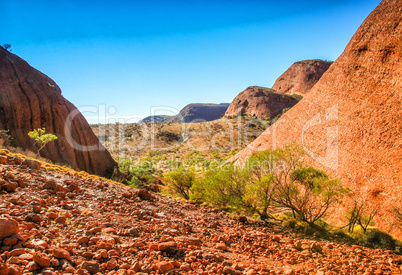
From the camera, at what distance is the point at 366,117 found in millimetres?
13539

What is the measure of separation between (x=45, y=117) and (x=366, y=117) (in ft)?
89.7

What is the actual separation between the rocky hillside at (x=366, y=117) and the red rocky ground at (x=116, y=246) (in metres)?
4.91

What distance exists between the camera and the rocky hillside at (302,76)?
83562 millimetres

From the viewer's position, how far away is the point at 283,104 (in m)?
76.2

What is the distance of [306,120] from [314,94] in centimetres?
280

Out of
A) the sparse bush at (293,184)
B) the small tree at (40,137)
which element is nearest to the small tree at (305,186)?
the sparse bush at (293,184)

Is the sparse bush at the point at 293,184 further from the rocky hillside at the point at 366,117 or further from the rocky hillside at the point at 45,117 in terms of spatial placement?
the rocky hillside at the point at 45,117

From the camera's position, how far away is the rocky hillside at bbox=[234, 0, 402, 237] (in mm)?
11391

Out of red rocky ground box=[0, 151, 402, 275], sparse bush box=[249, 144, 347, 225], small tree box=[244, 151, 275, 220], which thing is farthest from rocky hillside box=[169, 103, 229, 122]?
red rocky ground box=[0, 151, 402, 275]

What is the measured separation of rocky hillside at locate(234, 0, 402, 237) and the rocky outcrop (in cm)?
5421

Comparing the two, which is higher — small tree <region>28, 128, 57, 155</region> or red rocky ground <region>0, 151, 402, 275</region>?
small tree <region>28, 128, 57, 155</region>

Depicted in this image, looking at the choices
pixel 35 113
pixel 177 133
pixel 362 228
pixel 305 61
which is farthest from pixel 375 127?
pixel 305 61

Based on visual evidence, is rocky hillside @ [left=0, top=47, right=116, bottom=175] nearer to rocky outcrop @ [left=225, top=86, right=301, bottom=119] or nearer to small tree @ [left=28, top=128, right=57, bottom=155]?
small tree @ [left=28, top=128, right=57, bottom=155]

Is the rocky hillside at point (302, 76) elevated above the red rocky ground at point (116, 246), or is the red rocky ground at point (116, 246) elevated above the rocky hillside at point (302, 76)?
the rocky hillside at point (302, 76)
